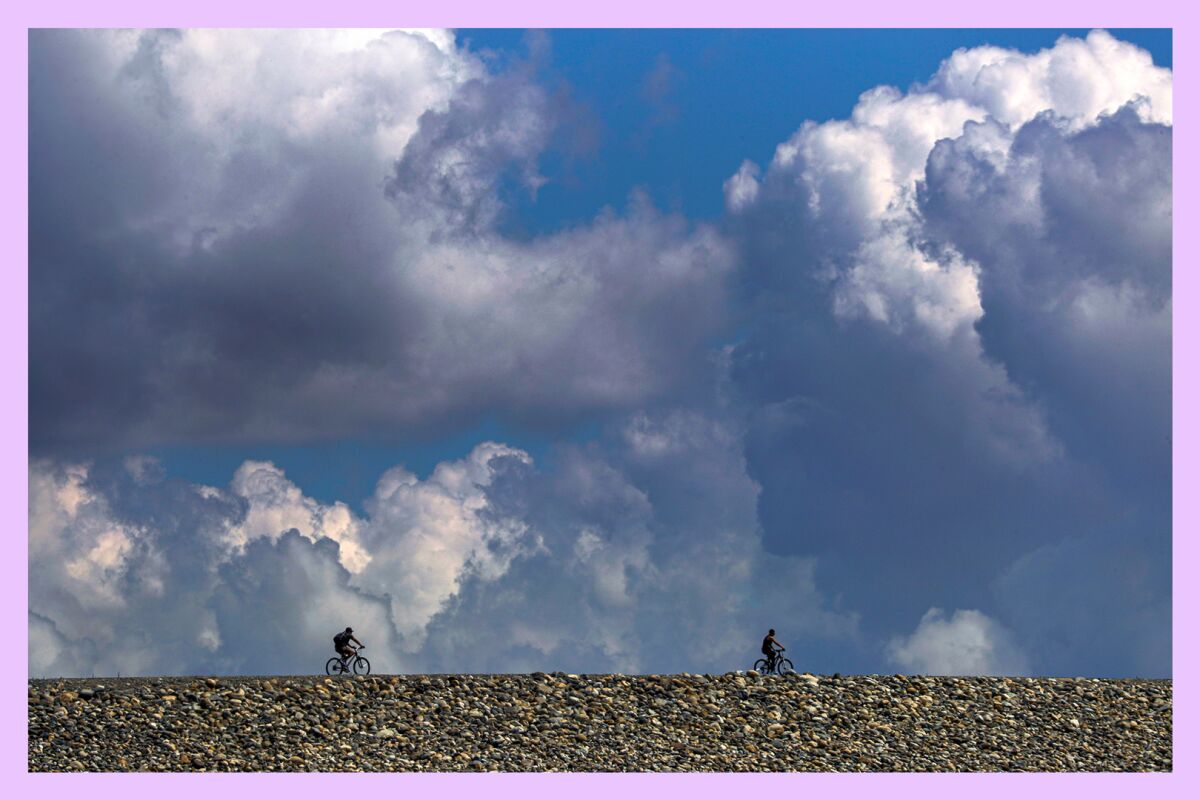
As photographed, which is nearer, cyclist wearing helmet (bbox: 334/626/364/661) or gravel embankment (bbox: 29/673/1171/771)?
gravel embankment (bbox: 29/673/1171/771)

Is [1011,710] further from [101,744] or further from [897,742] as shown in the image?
[101,744]

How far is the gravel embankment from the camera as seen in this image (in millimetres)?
42000

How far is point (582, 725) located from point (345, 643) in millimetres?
8545

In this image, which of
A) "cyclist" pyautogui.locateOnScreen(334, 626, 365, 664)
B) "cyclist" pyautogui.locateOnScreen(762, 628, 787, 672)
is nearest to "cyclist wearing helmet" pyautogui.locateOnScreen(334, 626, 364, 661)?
"cyclist" pyautogui.locateOnScreen(334, 626, 365, 664)

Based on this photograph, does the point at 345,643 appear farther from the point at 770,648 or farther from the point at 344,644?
the point at 770,648

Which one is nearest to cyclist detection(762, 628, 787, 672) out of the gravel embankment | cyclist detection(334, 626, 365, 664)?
the gravel embankment

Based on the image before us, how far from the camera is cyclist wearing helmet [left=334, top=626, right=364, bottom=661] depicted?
4834 cm

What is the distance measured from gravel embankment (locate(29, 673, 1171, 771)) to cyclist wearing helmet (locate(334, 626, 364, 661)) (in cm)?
275

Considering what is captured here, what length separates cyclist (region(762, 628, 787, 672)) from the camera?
157ft

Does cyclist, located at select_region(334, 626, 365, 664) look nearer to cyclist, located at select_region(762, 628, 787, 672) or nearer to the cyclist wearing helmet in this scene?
the cyclist wearing helmet

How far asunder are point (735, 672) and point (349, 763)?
35.2 feet

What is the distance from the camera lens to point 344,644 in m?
48.4

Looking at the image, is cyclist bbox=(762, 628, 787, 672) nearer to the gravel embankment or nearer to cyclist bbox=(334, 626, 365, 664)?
the gravel embankment

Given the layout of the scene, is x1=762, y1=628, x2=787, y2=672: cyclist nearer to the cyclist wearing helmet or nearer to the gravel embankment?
the gravel embankment
